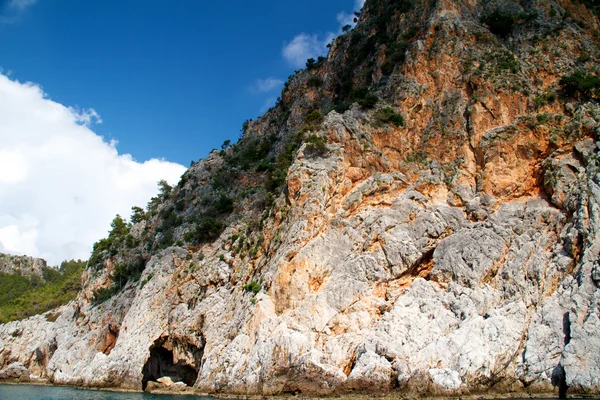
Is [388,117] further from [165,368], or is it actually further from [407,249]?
[165,368]

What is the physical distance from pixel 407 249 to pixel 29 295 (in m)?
73.9

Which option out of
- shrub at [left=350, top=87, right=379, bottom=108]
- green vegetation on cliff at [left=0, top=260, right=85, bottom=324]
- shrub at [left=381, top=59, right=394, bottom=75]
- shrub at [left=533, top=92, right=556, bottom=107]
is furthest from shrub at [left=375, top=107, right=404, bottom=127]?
green vegetation on cliff at [left=0, top=260, right=85, bottom=324]

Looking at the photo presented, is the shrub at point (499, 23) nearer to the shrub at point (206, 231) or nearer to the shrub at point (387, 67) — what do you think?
the shrub at point (387, 67)

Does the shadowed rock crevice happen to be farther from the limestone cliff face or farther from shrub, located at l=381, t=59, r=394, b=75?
shrub, located at l=381, t=59, r=394, b=75

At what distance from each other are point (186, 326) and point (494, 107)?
1265 inches

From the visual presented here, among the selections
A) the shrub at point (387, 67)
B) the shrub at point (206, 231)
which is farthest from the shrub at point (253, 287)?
the shrub at point (387, 67)

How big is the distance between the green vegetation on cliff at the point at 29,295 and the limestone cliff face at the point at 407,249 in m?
14.1

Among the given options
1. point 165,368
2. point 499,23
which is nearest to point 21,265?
point 165,368

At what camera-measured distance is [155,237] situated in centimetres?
5388

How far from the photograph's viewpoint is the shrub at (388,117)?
146 feet

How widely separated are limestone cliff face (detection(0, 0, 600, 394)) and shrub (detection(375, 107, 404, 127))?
161 mm

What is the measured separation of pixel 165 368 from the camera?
45938 mm

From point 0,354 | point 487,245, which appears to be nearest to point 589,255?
point 487,245

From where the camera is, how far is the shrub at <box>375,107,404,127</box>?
146 ft
